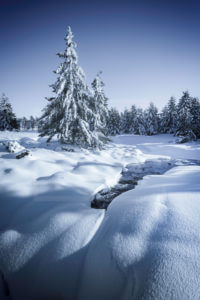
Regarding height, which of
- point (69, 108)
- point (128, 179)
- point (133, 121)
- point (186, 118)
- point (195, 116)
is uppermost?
point (133, 121)

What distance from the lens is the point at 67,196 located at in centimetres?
290

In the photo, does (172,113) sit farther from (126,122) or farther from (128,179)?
(128,179)

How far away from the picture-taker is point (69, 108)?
9.43 metres

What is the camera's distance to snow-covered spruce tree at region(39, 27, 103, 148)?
898 centimetres

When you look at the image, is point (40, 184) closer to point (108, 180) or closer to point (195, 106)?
point (108, 180)

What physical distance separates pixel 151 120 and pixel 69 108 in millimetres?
34580

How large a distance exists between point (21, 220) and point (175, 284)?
2362 millimetres

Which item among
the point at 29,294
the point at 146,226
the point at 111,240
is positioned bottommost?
the point at 29,294

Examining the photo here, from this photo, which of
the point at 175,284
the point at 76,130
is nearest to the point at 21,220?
the point at 175,284

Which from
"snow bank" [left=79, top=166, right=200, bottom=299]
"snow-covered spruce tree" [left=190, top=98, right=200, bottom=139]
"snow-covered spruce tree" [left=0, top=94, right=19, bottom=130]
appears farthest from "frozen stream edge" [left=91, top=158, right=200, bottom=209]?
"snow-covered spruce tree" [left=0, top=94, right=19, bottom=130]

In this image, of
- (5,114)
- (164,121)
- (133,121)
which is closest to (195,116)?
(164,121)

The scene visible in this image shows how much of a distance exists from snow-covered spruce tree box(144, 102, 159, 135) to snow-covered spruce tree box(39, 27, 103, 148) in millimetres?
32942

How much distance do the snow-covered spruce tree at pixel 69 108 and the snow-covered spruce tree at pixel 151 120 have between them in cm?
3294

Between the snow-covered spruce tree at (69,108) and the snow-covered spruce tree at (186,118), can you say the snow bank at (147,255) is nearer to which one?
the snow-covered spruce tree at (69,108)
